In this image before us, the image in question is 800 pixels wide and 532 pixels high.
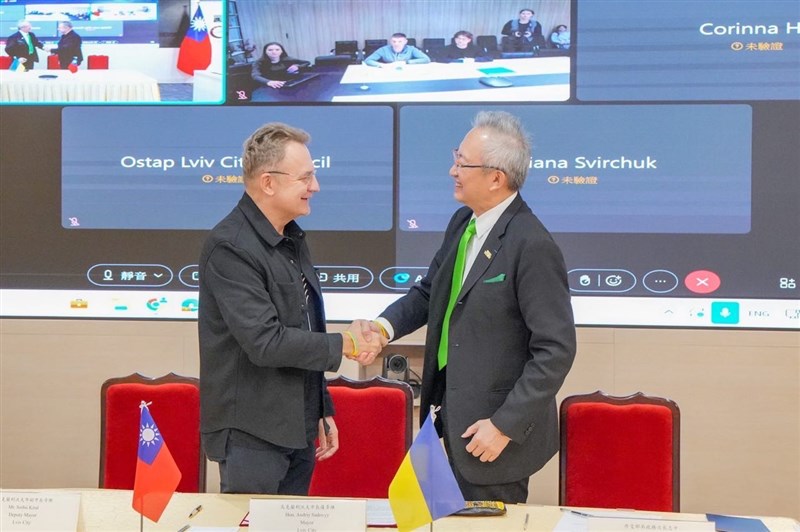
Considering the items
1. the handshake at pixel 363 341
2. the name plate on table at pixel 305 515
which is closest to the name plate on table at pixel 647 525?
the name plate on table at pixel 305 515

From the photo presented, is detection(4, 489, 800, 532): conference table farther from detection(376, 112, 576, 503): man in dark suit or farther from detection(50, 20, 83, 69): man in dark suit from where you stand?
detection(50, 20, 83, 69): man in dark suit

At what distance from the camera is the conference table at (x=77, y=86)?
4148mm

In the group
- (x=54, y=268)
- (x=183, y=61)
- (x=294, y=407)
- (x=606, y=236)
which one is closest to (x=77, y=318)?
(x=54, y=268)

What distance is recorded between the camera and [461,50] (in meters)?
4.00

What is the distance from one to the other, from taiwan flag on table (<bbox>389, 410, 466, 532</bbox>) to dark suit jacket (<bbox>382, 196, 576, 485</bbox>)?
0.51 metres

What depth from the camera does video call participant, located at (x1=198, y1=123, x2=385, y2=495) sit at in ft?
7.22

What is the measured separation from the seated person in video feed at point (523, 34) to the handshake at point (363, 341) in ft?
6.14

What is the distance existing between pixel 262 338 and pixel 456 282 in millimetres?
636

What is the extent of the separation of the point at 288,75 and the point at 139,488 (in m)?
2.70

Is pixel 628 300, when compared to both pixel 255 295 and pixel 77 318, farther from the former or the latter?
pixel 77 318

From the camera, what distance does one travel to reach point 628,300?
3.95 m

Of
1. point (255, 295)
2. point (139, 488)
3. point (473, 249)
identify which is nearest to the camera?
point (139, 488)

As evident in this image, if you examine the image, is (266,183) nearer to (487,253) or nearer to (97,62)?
(487,253)

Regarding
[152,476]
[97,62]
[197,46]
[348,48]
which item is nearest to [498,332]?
[152,476]
